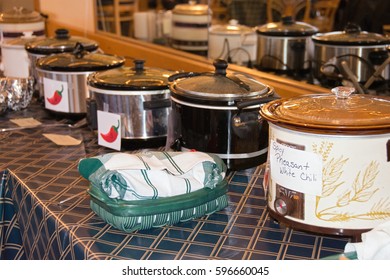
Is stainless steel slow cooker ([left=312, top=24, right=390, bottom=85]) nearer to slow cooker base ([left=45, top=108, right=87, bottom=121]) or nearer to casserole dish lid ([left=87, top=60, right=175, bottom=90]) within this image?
casserole dish lid ([left=87, top=60, right=175, bottom=90])

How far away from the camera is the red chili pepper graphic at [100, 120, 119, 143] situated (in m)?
1.45

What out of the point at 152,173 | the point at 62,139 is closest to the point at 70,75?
the point at 62,139

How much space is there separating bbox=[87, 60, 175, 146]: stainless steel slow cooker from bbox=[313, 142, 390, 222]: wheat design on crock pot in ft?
1.89

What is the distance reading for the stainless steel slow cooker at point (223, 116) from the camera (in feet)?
3.96

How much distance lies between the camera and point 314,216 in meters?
0.97

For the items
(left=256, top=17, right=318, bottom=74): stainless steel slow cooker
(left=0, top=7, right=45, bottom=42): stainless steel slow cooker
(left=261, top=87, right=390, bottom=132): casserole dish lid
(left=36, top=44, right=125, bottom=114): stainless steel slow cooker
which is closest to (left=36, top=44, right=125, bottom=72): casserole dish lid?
(left=36, top=44, right=125, bottom=114): stainless steel slow cooker

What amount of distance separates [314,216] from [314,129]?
0.15 metres

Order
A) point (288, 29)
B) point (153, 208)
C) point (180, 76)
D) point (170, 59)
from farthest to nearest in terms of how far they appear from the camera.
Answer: point (170, 59)
point (288, 29)
point (180, 76)
point (153, 208)

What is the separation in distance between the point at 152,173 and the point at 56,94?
2.49 ft

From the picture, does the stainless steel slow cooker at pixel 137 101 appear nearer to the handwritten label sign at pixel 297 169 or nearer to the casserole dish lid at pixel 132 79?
the casserole dish lid at pixel 132 79

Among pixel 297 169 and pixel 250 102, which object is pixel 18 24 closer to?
pixel 250 102

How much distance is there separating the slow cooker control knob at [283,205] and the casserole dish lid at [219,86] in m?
0.27

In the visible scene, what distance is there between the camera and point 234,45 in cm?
224

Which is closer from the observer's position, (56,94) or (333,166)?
(333,166)
